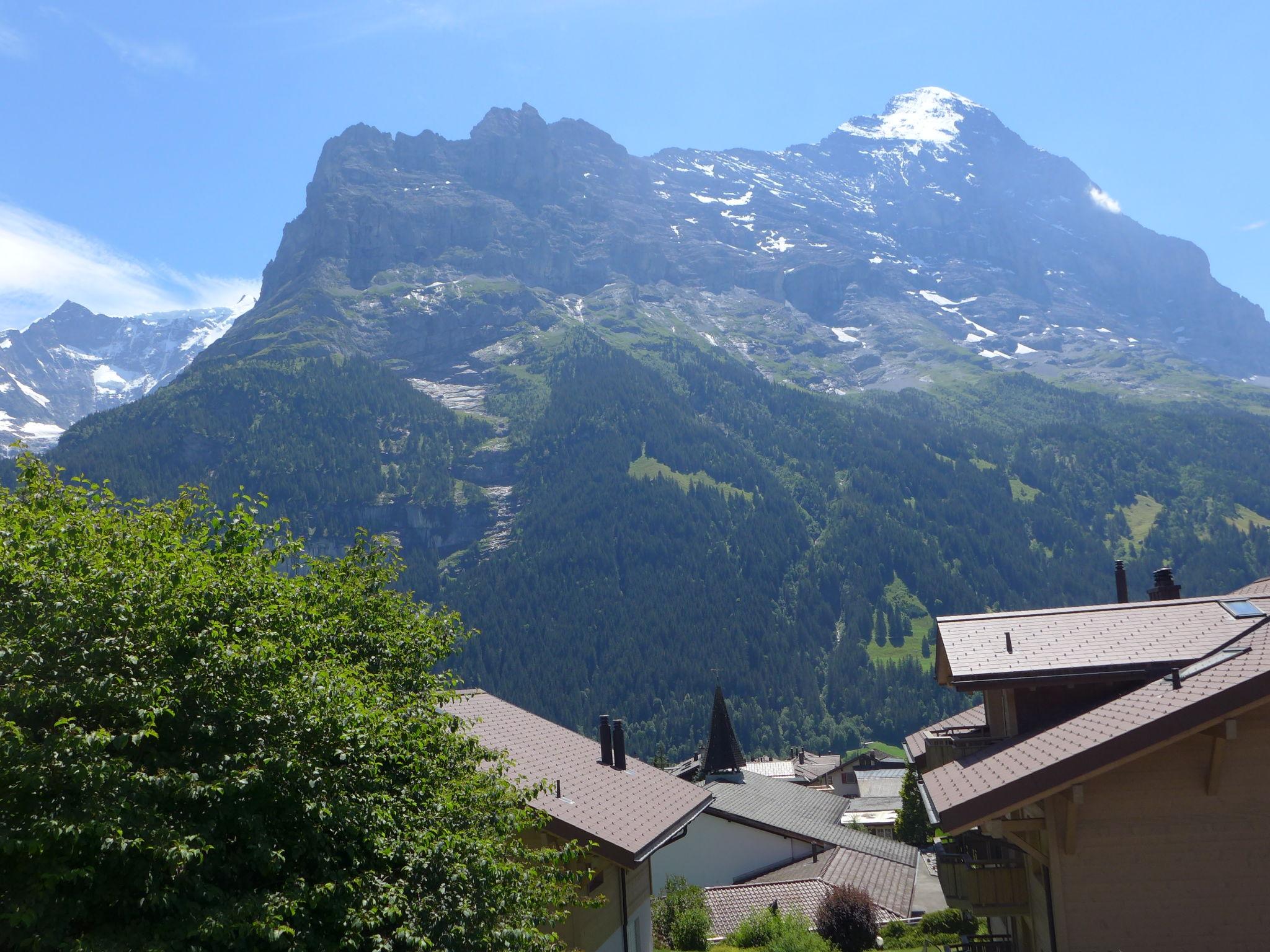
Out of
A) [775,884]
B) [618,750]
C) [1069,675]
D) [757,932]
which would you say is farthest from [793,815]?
[1069,675]

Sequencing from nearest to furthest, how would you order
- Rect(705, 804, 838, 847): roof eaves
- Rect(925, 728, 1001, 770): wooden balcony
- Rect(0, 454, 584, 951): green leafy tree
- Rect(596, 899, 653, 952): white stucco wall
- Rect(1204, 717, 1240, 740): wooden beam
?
Rect(0, 454, 584, 951): green leafy tree
Rect(1204, 717, 1240, 740): wooden beam
Rect(925, 728, 1001, 770): wooden balcony
Rect(596, 899, 653, 952): white stucco wall
Rect(705, 804, 838, 847): roof eaves

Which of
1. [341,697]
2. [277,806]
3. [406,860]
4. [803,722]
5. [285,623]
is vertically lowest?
[803,722]

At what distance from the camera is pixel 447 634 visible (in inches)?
708

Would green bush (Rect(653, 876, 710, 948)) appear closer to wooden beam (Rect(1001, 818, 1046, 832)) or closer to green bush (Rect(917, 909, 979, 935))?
green bush (Rect(917, 909, 979, 935))

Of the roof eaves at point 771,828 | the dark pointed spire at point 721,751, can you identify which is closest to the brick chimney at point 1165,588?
the roof eaves at point 771,828

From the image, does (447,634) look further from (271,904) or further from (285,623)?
(271,904)

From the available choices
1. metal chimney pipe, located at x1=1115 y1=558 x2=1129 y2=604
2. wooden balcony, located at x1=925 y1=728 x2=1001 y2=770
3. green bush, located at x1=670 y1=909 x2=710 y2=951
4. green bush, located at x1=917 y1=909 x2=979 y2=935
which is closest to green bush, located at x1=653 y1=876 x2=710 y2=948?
green bush, located at x1=670 y1=909 x2=710 y2=951

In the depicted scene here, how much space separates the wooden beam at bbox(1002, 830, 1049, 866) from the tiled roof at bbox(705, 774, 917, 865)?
29.4 metres

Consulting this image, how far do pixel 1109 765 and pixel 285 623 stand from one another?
10.1 metres

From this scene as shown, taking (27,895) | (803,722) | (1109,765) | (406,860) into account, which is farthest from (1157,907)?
(803,722)

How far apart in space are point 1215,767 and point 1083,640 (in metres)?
4.66

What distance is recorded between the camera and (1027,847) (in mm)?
13922

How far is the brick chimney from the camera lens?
24.6 m

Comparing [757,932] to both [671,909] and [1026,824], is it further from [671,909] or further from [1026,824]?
[1026,824]
